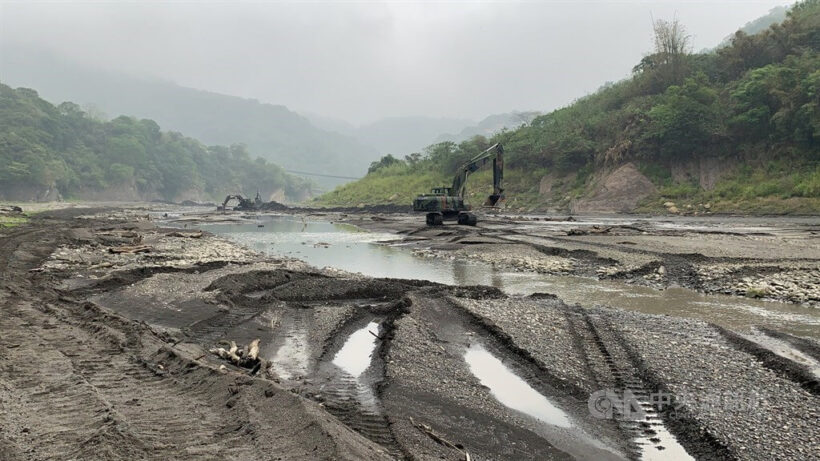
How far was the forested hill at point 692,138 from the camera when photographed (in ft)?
152

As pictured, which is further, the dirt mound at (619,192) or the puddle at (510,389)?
the dirt mound at (619,192)

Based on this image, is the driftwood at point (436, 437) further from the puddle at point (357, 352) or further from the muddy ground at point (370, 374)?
the puddle at point (357, 352)

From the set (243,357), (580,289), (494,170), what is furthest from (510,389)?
(494,170)

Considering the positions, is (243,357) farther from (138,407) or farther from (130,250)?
(130,250)

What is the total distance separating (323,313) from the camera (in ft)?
41.3

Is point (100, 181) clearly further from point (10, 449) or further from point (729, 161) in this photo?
point (10, 449)

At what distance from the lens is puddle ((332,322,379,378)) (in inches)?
350

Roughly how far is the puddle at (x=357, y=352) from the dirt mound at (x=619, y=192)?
51.5 metres

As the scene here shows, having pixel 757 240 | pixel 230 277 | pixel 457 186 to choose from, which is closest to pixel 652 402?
pixel 230 277

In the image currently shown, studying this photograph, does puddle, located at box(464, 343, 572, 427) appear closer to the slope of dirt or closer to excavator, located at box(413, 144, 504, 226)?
the slope of dirt

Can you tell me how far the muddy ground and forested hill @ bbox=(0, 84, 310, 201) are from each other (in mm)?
107706

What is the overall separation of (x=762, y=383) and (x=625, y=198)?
53363mm
